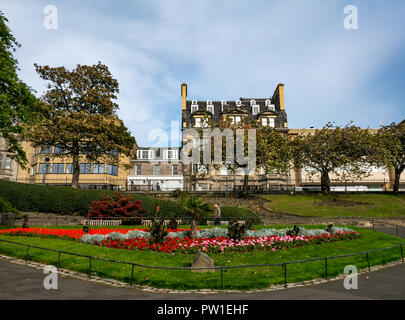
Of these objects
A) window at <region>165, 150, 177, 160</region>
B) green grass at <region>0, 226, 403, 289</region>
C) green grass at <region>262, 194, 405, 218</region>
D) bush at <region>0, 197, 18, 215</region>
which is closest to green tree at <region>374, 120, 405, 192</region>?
green grass at <region>262, 194, 405, 218</region>

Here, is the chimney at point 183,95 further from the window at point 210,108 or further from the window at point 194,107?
the window at point 210,108

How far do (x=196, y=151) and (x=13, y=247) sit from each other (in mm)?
28391

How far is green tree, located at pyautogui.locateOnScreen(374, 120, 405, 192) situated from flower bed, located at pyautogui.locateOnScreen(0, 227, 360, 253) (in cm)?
2447

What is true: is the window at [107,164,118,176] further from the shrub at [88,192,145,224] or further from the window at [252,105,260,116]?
the window at [252,105,260,116]

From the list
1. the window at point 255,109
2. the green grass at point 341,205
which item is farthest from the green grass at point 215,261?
the window at point 255,109

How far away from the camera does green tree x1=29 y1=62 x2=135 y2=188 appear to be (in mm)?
31344

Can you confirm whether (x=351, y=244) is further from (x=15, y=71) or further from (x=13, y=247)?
(x=15, y=71)

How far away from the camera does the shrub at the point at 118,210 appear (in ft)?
79.5

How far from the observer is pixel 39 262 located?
13000mm

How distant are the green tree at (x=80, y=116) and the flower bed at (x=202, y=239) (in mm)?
15038

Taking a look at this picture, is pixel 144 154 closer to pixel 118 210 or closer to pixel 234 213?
pixel 118 210

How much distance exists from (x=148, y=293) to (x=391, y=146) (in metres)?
Answer: 43.7

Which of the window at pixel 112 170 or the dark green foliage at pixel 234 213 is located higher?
the window at pixel 112 170

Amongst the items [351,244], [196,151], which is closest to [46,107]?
[196,151]
